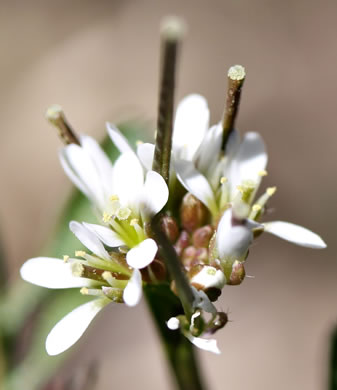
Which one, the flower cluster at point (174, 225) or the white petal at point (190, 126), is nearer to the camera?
the flower cluster at point (174, 225)

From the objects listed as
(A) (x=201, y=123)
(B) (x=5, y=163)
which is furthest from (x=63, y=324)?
(B) (x=5, y=163)

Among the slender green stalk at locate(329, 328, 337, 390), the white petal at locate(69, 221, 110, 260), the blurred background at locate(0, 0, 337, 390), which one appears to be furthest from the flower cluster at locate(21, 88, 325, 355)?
the blurred background at locate(0, 0, 337, 390)

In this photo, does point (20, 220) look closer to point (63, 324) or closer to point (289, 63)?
point (289, 63)

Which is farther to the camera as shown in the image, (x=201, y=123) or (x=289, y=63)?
(x=289, y=63)

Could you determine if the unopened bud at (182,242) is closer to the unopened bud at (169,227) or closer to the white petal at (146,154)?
the unopened bud at (169,227)

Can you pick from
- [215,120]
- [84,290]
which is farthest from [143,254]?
[215,120]

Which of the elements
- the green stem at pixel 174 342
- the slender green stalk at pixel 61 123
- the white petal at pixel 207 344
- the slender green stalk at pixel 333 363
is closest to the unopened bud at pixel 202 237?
the green stem at pixel 174 342

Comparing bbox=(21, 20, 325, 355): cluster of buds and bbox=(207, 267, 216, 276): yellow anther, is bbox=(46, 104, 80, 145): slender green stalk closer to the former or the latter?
bbox=(21, 20, 325, 355): cluster of buds
